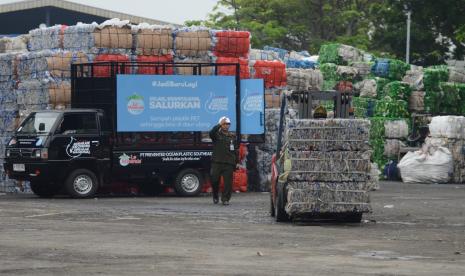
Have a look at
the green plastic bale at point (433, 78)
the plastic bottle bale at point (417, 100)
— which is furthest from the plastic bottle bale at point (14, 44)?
the green plastic bale at point (433, 78)

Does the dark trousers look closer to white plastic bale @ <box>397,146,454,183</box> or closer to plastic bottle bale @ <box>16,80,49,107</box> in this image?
plastic bottle bale @ <box>16,80,49,107</box>

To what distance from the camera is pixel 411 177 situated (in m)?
39.6

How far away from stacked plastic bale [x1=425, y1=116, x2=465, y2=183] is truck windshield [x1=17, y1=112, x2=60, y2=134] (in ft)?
50.1

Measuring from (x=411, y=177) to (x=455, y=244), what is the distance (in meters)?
22.9

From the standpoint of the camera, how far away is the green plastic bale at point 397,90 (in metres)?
40.8

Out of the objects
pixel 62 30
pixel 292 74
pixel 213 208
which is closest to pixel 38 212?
pixel 213 208

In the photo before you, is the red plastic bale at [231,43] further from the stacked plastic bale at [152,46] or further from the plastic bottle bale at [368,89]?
the plastic bottle bale at [368,89]

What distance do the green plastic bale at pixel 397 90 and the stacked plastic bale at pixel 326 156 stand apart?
20.3 metres

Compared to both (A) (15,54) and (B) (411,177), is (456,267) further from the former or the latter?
(B) (411,177)

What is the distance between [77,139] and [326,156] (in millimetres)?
9201

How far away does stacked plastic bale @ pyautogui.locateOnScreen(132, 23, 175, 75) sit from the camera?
30.9 m

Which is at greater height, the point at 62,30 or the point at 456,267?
the point at 62,30

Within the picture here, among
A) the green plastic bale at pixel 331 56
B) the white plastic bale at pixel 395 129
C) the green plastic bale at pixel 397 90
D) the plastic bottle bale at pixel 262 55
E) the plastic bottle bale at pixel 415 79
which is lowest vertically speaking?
the white plastic bale at pixel 395 129

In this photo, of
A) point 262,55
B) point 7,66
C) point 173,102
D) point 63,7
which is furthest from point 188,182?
point 63,7
